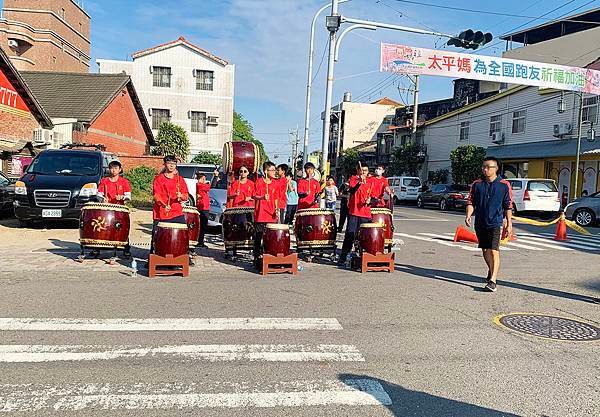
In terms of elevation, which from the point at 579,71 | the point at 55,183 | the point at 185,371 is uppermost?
the point at 579,71

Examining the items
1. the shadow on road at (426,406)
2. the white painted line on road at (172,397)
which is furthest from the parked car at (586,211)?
the white painted line on road at (172,397)

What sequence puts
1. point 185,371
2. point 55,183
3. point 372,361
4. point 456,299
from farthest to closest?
point 55,183, point 456,299, point 372,361, point 185,371

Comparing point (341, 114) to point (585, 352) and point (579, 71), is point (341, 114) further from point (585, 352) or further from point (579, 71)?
point (585, 352)

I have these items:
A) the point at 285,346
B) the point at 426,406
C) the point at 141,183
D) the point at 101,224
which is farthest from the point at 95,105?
the point at 426,406

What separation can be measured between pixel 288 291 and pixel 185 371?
10.0ft

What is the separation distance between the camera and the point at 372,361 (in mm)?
4527

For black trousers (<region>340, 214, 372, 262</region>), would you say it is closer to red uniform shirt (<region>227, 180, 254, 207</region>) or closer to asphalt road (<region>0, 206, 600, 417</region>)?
asphalt road (<region>0, 206, 600, 417</region>)

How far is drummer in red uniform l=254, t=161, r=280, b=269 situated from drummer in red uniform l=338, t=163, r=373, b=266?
1362 millimetres

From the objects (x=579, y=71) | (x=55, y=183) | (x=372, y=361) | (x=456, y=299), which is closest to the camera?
(x=372, y=361)

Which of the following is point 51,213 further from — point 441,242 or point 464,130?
point 464,130

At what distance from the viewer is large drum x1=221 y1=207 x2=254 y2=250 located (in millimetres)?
9453

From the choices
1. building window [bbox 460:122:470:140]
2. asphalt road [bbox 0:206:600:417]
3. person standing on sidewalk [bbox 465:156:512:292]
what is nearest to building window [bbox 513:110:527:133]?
building window [bbox 460:122:470:140]

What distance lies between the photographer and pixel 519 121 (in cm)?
3288

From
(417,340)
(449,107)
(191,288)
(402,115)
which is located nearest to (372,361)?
(417,340)
